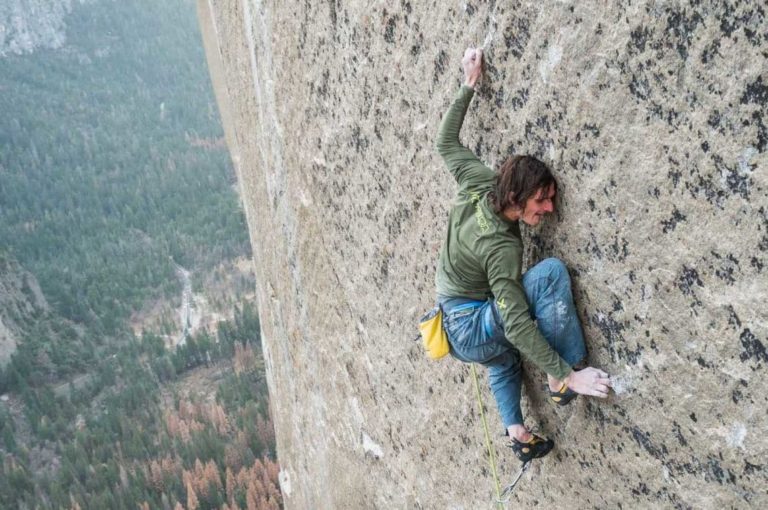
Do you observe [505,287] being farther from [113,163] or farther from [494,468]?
[113,163]

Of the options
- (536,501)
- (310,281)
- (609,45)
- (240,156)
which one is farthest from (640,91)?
(240,156)

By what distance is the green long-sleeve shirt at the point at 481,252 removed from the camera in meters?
2.96

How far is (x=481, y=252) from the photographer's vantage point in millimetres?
3062

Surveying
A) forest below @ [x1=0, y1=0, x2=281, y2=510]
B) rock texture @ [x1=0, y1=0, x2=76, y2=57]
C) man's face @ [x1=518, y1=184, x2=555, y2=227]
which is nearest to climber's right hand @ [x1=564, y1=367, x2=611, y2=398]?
man's face @ [x1=518, y1=184, x2=555, y2=227]

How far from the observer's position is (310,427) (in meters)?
6.75

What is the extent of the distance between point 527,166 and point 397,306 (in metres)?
1.69

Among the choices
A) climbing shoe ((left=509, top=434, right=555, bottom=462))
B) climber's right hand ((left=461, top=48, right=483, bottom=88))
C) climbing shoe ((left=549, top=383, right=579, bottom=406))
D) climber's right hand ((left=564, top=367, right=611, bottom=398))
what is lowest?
climbing shoe ((left=509, top=434, right=555, bottom=462))

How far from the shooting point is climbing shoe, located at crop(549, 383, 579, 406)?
10.2ft

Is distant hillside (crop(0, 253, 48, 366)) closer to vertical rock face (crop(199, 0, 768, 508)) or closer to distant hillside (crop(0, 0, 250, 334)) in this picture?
distant hillside (crop(0, 0, 250, 334))

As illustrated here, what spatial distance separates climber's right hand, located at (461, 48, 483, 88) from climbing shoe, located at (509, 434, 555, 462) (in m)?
1.50

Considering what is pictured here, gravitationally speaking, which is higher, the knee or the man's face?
the man's face

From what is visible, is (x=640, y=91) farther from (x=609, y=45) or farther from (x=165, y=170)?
(x=165, y=170)

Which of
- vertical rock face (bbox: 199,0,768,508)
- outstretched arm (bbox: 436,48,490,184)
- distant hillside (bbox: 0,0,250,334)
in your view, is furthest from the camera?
distant hillside (bbox: 0,0,250,334)

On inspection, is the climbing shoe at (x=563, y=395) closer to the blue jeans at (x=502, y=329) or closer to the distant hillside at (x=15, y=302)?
the blue jeans at (x=502, y=329)
